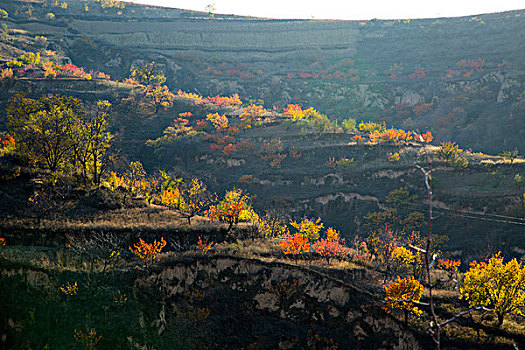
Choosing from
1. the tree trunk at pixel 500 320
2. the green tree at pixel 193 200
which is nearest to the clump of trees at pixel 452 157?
the green tree at pixel 193 200

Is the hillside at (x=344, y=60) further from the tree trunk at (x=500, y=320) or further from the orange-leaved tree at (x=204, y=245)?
the orange-leaved tree at (x=204, y=245)

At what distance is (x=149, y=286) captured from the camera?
86.3 ft

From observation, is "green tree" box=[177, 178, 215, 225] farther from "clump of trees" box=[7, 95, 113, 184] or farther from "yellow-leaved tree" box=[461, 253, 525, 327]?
"yellow-leaved tree" box=[461, 253, 525, 327]

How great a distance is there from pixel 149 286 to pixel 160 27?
14940cm

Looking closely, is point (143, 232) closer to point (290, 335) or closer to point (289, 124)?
point (290, 335)

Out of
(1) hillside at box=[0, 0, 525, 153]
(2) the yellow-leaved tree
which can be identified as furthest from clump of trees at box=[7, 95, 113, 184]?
(1) hillside at box=[0, 0, 525, 153]

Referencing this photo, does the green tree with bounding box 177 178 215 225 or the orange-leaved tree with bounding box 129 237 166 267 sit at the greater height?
the orange-leaved tree with bounding box 129 237 166 267

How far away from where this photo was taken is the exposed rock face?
25.9 meters

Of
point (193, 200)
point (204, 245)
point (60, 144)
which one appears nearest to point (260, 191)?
point (193, 200)

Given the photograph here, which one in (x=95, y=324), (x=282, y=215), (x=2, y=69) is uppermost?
(x=2, y=69)

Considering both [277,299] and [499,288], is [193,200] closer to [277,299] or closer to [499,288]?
[277,299]

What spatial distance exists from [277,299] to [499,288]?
15154 mm

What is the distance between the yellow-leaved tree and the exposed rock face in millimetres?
5471

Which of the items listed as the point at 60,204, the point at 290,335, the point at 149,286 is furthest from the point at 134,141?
the point at 290,335
